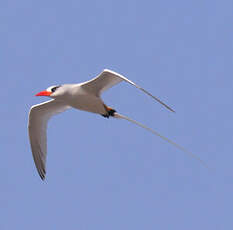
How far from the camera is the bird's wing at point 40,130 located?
15867mm

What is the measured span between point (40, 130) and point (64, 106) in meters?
0.95

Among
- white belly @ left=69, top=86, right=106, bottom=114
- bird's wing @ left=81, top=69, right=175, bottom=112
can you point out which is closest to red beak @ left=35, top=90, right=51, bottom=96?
white belly @ left=69, top=86, right=106, bottom=114

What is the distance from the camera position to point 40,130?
16.0 m

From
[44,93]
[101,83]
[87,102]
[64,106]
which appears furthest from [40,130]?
[101,83]

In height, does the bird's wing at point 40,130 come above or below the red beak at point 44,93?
below

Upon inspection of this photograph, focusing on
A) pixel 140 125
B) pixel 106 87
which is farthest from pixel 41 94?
pixel 140 125

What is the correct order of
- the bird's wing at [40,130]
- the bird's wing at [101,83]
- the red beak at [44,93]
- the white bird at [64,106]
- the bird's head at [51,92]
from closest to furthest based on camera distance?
1. the bird's wing at [101,83]
2. the white bird at [64,106]
3. the bird's head at [51,92]
4. the red beak at [44,93]
5. the bird's wing at [40,130]

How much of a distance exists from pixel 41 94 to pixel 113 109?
1793 millimetres

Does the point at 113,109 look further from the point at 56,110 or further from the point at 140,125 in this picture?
the point at 56,110

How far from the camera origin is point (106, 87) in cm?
1402

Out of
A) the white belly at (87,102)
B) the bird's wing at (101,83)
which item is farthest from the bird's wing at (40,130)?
the bird's wing at (101,83)

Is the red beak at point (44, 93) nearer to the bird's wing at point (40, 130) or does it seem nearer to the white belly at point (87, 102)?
the white belly at point (87, 102)

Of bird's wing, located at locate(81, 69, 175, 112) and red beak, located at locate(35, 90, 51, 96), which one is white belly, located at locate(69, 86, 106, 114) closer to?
bird's wing, located at locate(81, 69, 175, 112)

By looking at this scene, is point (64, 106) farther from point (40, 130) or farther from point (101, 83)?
point (101, 83)
